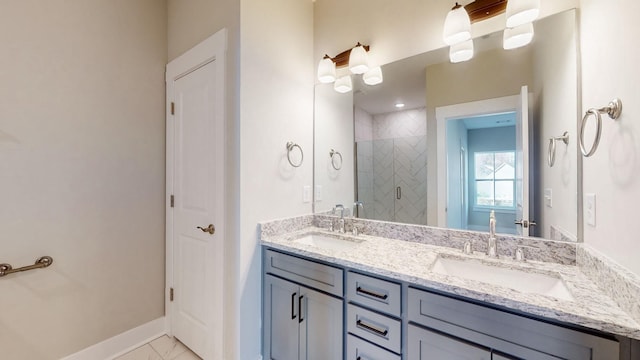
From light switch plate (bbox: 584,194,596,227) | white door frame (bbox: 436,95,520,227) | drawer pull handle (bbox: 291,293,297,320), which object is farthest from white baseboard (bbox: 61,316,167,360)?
light switch plate (bbox: 584,194,596,227)

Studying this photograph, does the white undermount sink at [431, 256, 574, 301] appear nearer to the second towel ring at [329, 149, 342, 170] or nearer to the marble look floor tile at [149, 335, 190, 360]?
the second towel ring at [329, 149, 342, 170]

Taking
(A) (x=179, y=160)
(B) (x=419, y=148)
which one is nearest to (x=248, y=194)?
(A) (x=179, y=160)

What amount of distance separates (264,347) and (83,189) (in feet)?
5.30

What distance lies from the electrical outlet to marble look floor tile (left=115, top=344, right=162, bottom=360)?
154 cm

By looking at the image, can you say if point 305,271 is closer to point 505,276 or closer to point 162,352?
point 505,276

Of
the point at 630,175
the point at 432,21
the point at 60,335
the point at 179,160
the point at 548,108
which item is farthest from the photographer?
the point at 179,160

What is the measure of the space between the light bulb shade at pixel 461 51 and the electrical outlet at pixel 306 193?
4.16 feet

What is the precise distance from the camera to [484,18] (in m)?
1.34

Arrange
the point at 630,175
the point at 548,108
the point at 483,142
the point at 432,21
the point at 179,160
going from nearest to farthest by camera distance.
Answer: the point at 630,175 < the point at 548,108 < the point at 483,142 < the point at 432,21 < the point at 179,160

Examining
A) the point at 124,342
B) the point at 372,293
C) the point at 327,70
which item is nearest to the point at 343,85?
the point at 327,70

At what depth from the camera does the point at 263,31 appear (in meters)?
1.70

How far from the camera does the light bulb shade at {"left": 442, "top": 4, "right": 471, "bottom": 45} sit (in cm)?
133

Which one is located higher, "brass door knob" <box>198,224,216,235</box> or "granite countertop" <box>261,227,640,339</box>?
"brass door knob" <box>198,224,216,235</box>

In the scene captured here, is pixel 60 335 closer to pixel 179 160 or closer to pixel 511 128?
pixel 179 160
